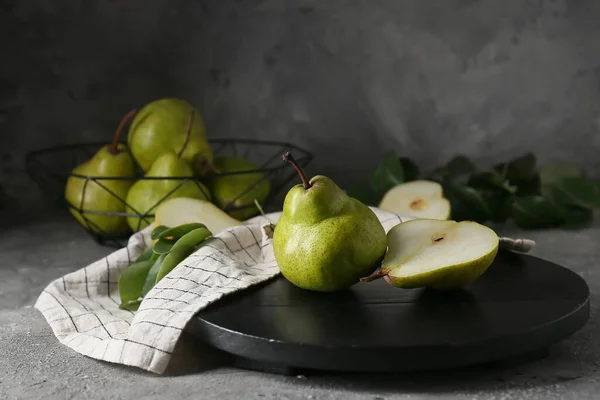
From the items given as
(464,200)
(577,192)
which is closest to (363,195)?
(464,200)

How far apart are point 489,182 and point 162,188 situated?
635 millimetres

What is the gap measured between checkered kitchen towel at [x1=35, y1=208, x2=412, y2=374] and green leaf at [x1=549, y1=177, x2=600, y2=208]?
570 millimetres

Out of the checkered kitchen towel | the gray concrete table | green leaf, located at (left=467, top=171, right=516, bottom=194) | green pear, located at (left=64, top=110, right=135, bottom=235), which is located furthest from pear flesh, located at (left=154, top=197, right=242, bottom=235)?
green leaf, located at (left=467, top=171, right=516, bottom=194)

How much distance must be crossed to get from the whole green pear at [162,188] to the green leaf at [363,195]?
321 millimetres

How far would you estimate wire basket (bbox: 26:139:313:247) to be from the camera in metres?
1.39

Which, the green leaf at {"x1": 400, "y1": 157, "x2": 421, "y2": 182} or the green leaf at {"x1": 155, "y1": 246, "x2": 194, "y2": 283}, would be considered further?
the green leaf at {"x1": 400, "y1": 157, "x2": 421, "y2": 182}

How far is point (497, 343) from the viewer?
82 cm

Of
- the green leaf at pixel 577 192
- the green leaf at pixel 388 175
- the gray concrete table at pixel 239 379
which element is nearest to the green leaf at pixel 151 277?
the gray concrete table at pixel 239 379

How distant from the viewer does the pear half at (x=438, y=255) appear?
36.4 inches

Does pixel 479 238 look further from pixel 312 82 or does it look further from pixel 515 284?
pixel 312 82

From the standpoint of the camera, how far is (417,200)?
4.83 feet

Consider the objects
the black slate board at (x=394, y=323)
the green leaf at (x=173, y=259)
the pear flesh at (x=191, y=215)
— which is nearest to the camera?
the black slate board at (x=394, y=323)

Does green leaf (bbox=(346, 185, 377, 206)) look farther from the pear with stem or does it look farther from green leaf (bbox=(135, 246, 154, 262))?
green leaf (bbox=(135, 246, 154, 262))

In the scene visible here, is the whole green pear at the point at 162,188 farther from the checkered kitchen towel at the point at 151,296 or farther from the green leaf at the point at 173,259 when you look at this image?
the green leaf at the point at 173,259
